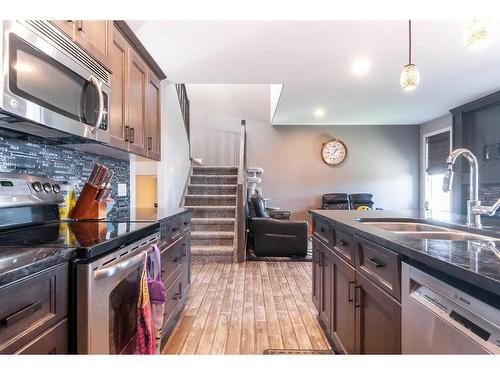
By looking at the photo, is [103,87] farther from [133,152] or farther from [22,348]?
[22,348]

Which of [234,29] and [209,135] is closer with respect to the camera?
[234,29]

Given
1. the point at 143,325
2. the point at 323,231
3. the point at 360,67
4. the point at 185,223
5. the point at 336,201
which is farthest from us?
the point at 336,201

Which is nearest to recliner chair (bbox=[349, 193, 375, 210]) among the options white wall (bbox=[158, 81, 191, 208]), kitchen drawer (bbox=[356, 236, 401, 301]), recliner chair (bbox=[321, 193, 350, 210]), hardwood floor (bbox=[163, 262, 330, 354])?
recliner chair (bbox=[321, 193, 350, 210])

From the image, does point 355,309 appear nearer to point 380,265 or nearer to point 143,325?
point 380,265

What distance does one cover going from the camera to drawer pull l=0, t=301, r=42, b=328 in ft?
2.18

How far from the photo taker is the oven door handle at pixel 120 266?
974 mm

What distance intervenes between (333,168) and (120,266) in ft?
20.2

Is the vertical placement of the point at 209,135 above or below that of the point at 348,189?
above

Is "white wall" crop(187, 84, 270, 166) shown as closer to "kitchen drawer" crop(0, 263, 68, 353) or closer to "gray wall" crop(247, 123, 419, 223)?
"gray wall" crop(247, 123, 419, 223)

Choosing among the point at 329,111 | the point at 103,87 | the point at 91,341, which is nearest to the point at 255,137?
the point at 329,111

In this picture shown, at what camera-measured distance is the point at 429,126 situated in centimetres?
635

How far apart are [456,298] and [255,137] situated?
20.0ft

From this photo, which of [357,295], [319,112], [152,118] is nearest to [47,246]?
[357,295]

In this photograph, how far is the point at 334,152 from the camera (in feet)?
21.8
